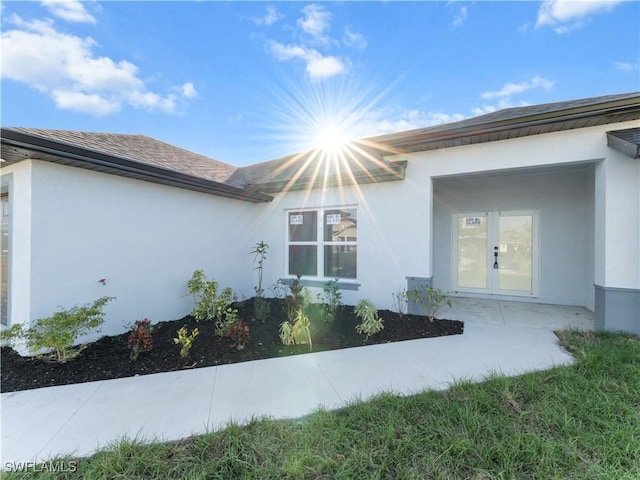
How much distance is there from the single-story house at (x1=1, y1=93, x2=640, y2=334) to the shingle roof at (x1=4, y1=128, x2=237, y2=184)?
2.7 inches

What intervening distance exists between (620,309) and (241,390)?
6.80 m

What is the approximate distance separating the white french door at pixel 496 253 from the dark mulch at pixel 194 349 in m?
3.35

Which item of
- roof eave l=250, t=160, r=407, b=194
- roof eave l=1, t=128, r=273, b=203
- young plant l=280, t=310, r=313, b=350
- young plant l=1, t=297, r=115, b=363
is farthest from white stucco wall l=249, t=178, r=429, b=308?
young plant l=1, t=297, r=115, b=363

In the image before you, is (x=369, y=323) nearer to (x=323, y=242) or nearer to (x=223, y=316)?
(x=323, y=242)

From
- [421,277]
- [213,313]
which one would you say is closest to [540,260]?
[421,277]

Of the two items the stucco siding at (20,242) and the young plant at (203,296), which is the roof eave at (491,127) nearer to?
the young plant at (203,296)

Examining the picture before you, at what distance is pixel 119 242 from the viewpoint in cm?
520

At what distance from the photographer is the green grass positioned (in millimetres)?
2131

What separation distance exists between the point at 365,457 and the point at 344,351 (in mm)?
2374

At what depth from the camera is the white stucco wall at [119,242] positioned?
14.1 feet

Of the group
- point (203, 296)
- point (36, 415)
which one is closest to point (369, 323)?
point (203, 296)

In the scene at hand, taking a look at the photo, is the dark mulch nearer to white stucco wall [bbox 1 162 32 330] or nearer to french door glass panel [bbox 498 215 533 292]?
white stucco wall [bbox 1 162 32 330]

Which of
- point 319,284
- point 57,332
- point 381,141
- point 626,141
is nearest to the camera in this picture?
point 57,332

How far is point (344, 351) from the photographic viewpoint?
181 inches
